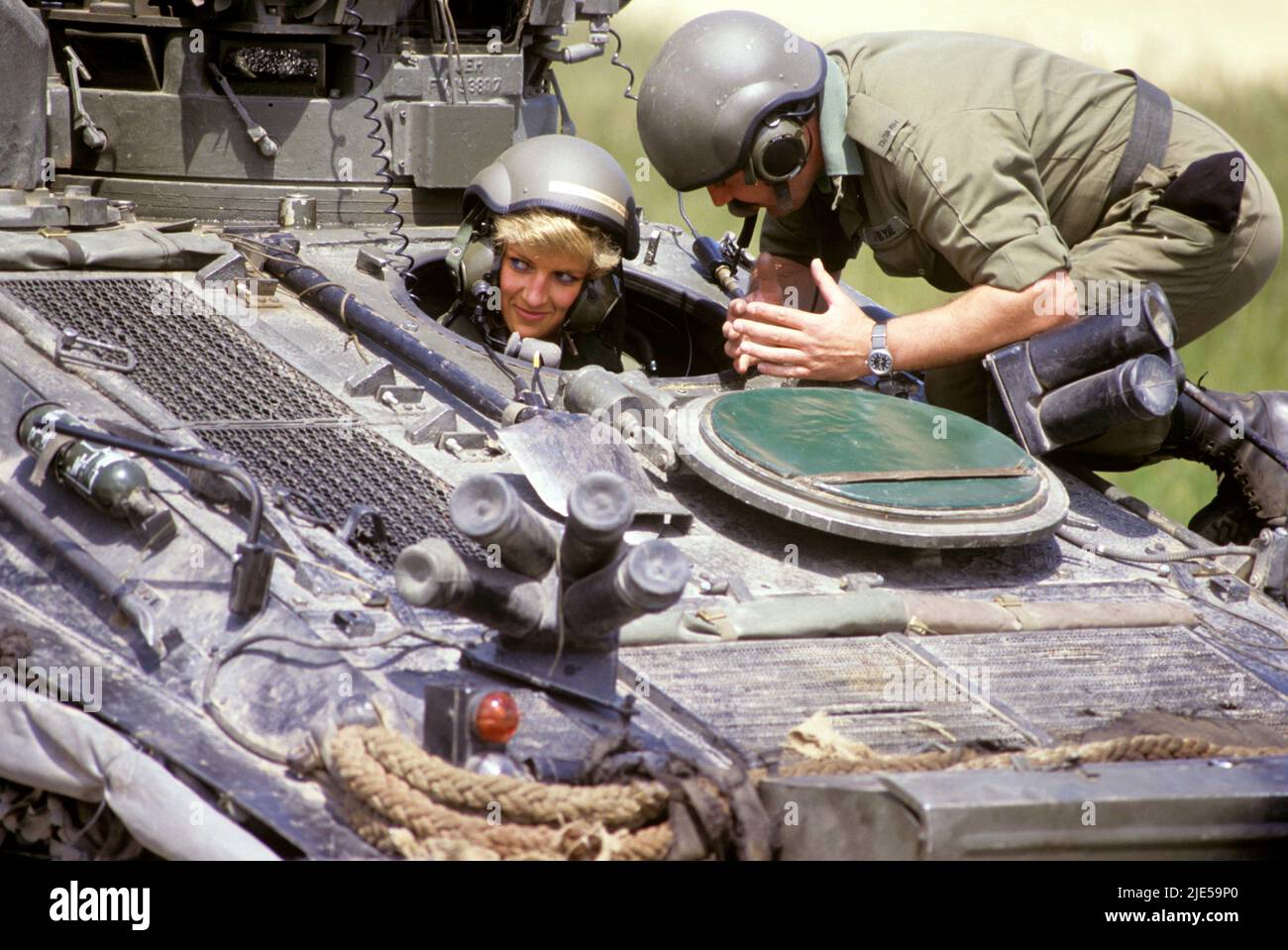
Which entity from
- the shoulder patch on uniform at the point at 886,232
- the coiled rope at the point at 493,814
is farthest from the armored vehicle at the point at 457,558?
the shoulder patch on uniform at the point at 886,232

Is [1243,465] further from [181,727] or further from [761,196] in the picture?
[181,727]

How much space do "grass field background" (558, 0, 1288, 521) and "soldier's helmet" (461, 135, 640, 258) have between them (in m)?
1.31

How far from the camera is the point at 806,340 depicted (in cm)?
556

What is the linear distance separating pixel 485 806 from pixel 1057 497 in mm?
2111

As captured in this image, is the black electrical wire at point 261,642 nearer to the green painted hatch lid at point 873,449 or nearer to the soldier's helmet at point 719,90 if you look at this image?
the green painted hatch lid at point 873,449

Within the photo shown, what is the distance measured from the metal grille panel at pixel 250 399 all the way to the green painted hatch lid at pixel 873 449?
82 cm

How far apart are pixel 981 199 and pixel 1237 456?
1307 millimetres

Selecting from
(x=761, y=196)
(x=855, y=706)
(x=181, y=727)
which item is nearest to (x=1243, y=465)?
(x=761, y=196)

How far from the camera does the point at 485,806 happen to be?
3.58 meters

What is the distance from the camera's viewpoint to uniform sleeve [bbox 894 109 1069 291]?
5441mm

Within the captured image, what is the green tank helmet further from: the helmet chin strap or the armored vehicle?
the helmet chin strap

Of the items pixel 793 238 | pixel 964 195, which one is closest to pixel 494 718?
pixel 964 195

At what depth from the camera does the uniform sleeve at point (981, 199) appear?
5.44 meters

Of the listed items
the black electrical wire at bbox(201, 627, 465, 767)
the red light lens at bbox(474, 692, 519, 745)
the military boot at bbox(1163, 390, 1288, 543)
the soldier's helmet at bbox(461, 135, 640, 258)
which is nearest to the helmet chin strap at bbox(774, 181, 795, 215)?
the soldier's helmet at bbox(461, 135, 640, 258)
